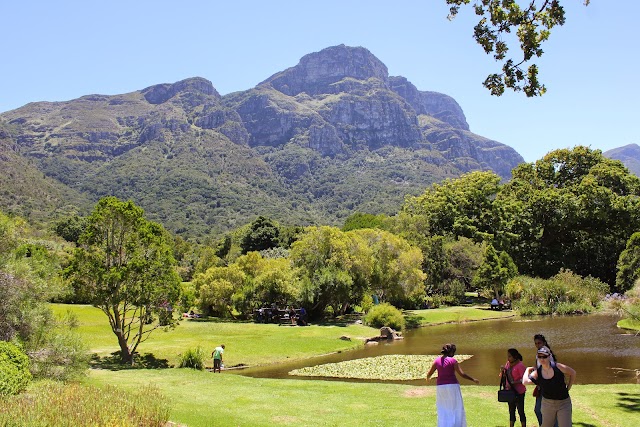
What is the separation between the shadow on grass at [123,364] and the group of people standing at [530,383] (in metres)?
19.0

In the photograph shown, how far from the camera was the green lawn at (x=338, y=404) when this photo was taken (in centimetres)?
1368

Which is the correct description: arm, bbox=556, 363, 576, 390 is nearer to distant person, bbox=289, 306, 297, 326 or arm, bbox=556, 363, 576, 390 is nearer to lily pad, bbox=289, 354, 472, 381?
lily pad, bbox=289, 354, 472, 381

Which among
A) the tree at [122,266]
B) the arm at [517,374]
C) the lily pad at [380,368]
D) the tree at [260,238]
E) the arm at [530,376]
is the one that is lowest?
the lily pad at [380,368]

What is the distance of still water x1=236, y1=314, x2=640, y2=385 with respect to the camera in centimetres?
2314

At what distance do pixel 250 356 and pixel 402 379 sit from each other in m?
11.1

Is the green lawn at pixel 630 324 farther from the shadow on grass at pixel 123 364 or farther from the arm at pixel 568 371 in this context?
the shadow on grass at pixel 123 364

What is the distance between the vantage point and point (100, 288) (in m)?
24.7

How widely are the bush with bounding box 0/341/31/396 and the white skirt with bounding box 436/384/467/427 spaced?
10457 millimetres

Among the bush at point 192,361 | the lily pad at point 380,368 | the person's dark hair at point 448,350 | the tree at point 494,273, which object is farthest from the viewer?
the tree at point 494,273

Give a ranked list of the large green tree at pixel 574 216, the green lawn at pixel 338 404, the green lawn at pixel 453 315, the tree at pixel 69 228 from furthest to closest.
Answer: the tree at pixel 69 228 < the large green tree at pixel 574 216 < the green lawn at pixel 453 315 < the green lawn at pixel 338 404

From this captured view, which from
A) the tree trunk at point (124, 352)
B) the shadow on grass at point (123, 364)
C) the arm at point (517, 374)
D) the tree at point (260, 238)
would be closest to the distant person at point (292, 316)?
the shadow on grass at point (123, 364)

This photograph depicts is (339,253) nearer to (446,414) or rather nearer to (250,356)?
(250,356)

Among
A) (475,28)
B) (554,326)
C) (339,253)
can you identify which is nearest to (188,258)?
(339,253)

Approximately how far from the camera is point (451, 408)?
33.3ft
